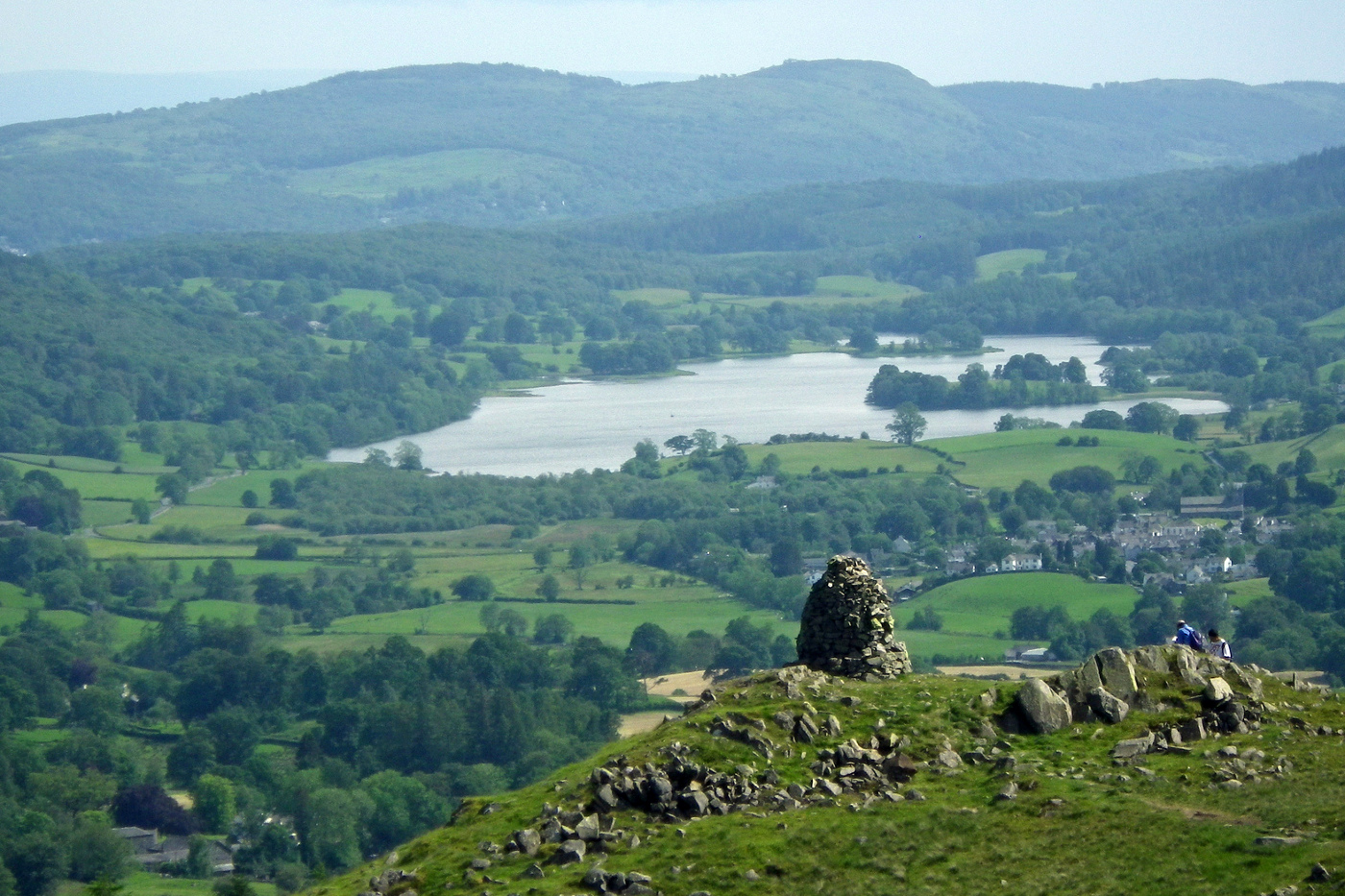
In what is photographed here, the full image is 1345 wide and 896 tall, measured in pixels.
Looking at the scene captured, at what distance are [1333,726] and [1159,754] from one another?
3.12 metres

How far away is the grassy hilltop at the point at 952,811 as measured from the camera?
94.5 feet

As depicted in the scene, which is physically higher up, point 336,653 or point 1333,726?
point 1333,726

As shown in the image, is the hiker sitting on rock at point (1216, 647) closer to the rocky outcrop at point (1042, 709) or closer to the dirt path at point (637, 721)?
the rocky outcrop at point (1042, 709)

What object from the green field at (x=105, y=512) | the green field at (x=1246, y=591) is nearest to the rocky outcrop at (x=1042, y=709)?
the green field at (x=1246, y=591)

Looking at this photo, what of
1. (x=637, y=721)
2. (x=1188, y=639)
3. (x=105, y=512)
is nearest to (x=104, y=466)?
(x=105, y=512)

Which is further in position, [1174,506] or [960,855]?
[1174,506]

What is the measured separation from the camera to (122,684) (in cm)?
11100

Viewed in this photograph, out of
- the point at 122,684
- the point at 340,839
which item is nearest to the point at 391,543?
the point at 122,684

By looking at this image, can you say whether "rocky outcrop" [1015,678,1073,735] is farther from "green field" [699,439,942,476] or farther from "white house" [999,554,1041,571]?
"green field" [699,439,942,476]

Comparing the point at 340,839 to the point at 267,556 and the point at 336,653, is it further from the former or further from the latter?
the point at 267,556

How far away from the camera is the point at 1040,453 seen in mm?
179875

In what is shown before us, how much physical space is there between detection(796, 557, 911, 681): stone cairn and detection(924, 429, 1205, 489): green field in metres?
132

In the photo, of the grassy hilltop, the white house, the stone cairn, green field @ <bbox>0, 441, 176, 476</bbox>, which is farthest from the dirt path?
green field @ <bbox>0, 441, 176, 476</bbox>

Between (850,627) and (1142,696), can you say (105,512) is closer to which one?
(850,627)
